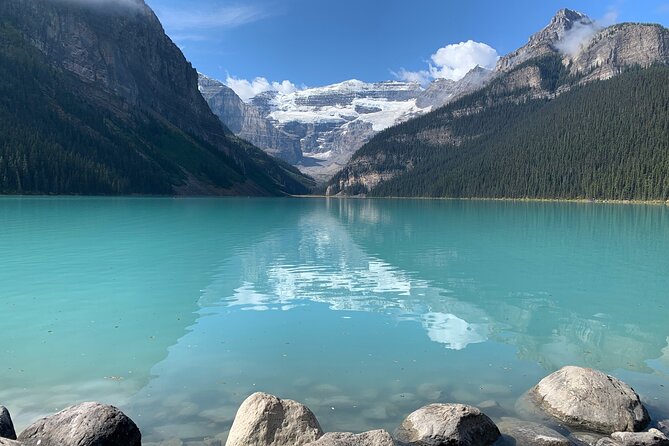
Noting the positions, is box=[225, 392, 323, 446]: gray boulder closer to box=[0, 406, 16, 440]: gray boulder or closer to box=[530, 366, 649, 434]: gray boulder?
box=[0, 406, 16, 440]: gray boulder

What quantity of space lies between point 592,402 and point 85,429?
11690mm

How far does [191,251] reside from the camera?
143 feet

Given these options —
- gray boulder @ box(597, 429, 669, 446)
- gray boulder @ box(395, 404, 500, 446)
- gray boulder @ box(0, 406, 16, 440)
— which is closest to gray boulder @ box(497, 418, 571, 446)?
gray boulder @ box(395, 404, 500, 446)

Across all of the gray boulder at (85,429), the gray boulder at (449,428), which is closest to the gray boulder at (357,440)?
the gray boulder at (449,428)

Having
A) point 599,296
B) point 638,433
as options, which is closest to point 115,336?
point 638,433

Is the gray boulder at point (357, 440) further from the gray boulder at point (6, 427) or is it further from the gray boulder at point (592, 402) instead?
the gray boulder at point (6, 427)

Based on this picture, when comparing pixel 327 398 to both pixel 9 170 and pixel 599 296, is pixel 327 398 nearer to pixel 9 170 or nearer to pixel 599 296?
pixel 599 296

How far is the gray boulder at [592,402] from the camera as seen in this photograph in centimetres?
1174

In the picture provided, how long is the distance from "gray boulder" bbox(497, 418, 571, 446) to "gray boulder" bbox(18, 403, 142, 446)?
327 inches

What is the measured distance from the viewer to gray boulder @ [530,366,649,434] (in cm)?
1174

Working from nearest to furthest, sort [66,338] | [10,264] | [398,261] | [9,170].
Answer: [66,338] → [10,264] → [398,261] → [9,170]

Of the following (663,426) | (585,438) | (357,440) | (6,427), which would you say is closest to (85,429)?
(6,427)

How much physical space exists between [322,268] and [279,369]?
68.3 feet

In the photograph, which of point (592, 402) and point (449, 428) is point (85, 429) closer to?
point (449, 428)
